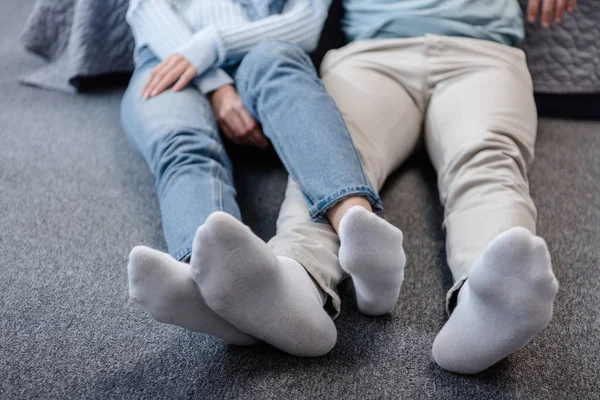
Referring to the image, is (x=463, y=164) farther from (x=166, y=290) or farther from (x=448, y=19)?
(x=166, y=290)

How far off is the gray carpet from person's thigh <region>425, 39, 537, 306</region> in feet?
0.28

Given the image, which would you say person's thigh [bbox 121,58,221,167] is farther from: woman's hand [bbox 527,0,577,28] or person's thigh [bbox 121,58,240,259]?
woman's hand [bbox 527,0,577,28]

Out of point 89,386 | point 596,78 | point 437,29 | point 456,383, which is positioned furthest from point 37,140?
point 596,78

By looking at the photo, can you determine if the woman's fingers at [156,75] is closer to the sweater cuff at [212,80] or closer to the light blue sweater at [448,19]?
the sweater cuff at [212,80]

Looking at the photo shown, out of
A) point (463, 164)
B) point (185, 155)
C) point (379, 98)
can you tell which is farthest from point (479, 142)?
point (185, 155)

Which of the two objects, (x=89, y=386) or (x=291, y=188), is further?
(x=291, y=188)

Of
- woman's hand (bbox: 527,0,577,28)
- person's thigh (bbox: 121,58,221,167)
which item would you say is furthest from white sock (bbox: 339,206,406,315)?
woman's hand (bbox: 527,0,577,28)

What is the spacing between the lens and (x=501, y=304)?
1.85 feet

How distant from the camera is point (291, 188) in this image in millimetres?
830

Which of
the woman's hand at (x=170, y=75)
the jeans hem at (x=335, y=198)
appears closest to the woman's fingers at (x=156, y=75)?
the woman's hand at (x=170, y=75)

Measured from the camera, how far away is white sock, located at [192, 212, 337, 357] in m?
0.55

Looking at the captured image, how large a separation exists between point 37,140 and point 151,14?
319 mm

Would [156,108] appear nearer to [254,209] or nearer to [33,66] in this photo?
[254,209]

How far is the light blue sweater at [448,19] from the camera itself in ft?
3.26
